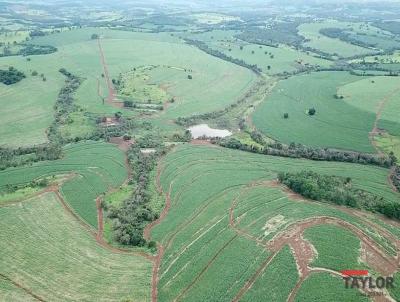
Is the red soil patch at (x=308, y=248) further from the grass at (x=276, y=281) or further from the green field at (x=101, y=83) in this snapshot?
the green field at (x=101, y=83)

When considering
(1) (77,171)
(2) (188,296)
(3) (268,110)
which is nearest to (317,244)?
(2) (188,296)

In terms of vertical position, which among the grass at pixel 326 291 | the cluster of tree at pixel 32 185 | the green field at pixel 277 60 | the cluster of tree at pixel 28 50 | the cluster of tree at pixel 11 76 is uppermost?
the grass at pixel 326 291

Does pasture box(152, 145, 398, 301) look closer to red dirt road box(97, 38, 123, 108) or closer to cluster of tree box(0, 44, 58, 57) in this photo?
red dirt road box(97, 38, 123, 108)

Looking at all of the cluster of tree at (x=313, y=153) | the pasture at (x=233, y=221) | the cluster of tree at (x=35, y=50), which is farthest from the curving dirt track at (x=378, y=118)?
the cluster of tree at (x=35, y=50)

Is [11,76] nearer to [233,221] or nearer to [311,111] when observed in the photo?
[311,111]

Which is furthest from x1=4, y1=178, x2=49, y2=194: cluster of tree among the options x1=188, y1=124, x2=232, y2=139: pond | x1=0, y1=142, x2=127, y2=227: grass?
x1=188, y1=124, x2=232, y2=139: pond

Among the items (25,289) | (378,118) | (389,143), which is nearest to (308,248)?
(25,289)
